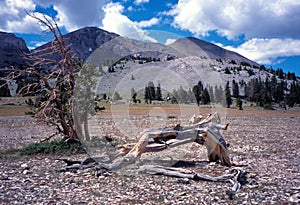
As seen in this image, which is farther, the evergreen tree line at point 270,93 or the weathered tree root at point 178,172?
the evergreen tree line at point 270,93

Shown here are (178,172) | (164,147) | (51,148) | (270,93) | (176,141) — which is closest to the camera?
(178,172)

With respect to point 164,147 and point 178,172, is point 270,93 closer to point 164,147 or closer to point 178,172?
point 164,147

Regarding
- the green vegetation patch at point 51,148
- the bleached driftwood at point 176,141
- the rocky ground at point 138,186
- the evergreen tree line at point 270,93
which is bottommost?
the rocky ground at point 138,186

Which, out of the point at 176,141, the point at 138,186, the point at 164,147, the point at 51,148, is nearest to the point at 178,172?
the point at 138,186

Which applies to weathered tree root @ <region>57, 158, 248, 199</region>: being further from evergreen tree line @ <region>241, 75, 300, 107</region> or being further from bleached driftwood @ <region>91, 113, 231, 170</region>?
evergreen tree line @ <region>241, 75, 300, 107</region>

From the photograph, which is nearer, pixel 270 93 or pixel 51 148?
pixel 51 148

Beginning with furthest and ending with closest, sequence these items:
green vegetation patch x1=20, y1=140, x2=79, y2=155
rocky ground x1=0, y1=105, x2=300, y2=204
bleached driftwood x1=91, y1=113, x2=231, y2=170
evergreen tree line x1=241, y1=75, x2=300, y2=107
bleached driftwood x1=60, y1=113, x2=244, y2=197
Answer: evergreen tree line x1=241, y1=75, x2=300, y2=107 → green vegetation patch x1=20, y1=140, x2=79, y2=155 → bleached driftwood x1=91, y1=113, x2=231, y2=170 → bleached driftwood x1=60, y1=113, x2=244, y2=197 → rocky ground x1=0, y1=105, x2=300, y2=204

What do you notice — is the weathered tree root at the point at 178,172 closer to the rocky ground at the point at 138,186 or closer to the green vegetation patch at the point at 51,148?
the rocky ground at the point at 138,186

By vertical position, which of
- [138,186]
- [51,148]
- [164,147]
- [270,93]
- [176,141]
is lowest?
[138,186]

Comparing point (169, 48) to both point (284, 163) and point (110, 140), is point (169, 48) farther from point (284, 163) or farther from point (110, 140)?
point (284, 163)

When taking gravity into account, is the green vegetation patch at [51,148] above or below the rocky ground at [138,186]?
above

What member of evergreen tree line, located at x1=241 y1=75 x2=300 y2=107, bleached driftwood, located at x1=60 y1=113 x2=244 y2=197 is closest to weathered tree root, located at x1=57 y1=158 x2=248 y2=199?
bleached driftwood, located at x1=60 y1=113 x2=244 y2=197

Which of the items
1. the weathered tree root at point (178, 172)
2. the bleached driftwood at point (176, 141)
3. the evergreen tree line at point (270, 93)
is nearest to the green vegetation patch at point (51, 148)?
the weathered tree root at point (178, 172)

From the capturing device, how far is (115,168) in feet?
44.5
